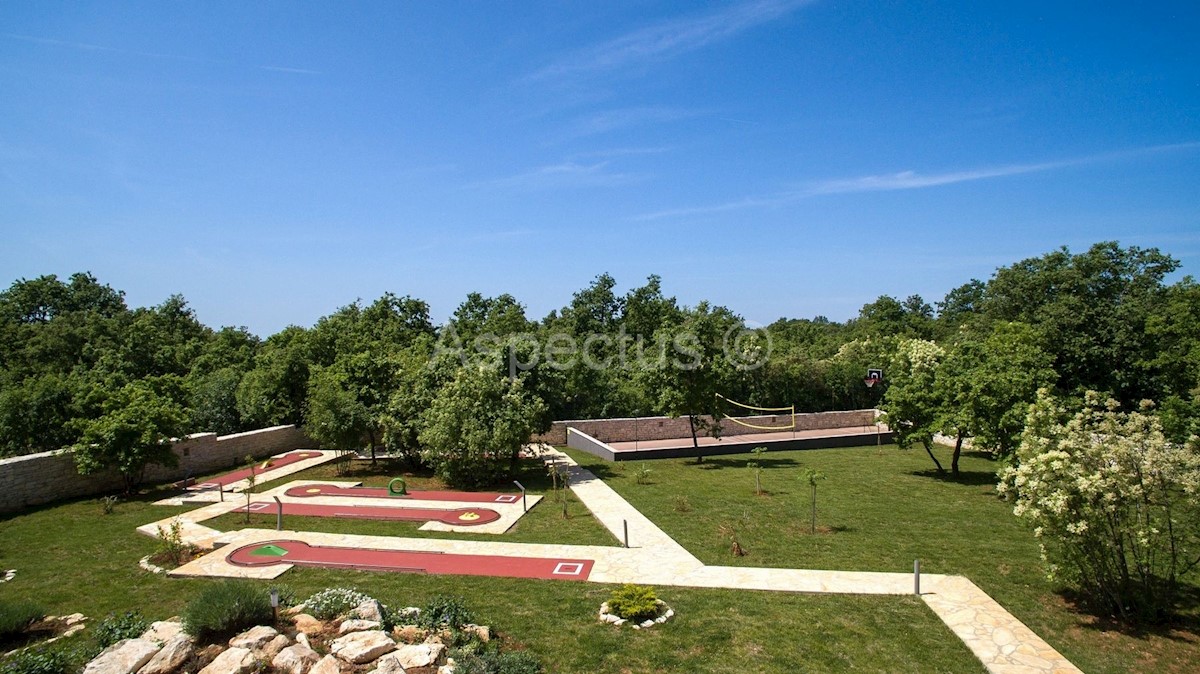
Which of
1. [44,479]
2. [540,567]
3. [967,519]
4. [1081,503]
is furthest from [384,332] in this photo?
[1081,503]

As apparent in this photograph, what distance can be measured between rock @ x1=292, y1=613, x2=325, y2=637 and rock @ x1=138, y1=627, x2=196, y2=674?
133cm

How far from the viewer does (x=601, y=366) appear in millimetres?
35469

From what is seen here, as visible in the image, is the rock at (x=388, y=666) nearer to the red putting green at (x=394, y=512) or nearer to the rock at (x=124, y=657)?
the rock at (x=124, y=657)

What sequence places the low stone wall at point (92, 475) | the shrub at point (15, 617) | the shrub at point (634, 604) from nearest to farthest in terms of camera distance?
the shrub at point (15, 617) → the shrub at point (634, 604) → the low stone wall at point (92, 475)

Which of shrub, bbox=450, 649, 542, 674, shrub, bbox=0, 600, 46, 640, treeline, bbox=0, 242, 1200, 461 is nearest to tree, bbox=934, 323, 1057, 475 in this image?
treeline, bbox=0, 242, 1200, 461

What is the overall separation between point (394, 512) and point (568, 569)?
718cm

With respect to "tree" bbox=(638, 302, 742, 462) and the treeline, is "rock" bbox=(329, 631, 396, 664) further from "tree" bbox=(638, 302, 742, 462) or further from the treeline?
"tree" bbox=(638, 302, 742, 462)

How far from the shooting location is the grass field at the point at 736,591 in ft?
29.9

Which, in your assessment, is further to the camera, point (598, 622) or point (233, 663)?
point (598, 622)

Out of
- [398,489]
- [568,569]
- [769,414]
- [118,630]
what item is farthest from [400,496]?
[769,414]

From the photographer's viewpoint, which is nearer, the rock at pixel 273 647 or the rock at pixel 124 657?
the rock at pixel 124 657

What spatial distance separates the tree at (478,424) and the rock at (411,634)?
35.7 ft

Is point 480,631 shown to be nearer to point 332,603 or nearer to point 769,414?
point 332,603

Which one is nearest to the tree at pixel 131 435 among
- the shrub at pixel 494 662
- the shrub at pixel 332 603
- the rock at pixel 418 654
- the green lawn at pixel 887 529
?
the shrub at pixel 332 603
